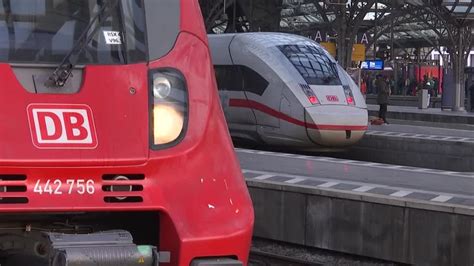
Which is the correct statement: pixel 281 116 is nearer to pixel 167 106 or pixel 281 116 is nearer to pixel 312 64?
pixel 312 64

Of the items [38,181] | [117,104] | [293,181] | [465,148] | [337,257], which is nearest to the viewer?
[38,181]

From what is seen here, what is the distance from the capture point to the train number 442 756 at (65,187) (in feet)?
9.45

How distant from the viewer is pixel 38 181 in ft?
9.46

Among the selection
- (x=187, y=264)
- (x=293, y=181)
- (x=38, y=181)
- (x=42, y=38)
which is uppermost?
(x=42, y=38)

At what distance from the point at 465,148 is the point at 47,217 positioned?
11.6 m

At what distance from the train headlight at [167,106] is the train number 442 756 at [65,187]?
12.7 inches

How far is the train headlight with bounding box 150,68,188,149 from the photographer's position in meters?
3.14

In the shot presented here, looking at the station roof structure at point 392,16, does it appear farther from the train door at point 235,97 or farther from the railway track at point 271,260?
the railway track at point 271,260

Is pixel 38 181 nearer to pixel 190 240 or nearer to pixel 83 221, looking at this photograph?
pixel 83 221

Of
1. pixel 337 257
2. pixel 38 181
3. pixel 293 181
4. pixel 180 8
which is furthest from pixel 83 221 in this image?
pixel 293 181

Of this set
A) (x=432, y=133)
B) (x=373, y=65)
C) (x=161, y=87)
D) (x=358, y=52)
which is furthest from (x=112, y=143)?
(x=373, y=65)

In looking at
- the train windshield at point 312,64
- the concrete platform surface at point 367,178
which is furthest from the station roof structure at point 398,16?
Result: the concrete platform surface at point 367,178

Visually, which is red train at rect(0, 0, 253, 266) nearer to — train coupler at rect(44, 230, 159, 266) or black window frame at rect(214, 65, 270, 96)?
train coupler at rect(44, 230, 159, 266)

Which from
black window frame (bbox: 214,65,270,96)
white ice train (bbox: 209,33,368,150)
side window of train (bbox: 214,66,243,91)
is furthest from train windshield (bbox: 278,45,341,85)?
side window of train (bbox: 214,66,243,91)
